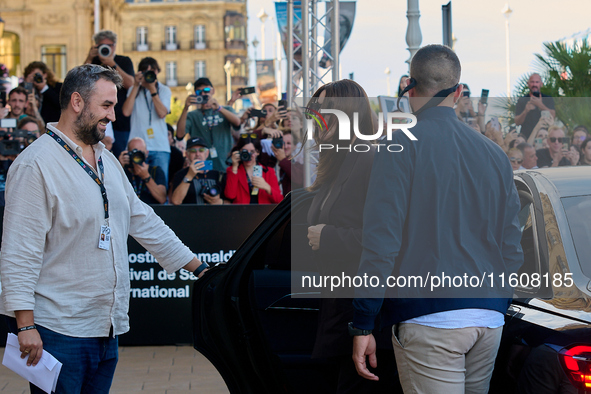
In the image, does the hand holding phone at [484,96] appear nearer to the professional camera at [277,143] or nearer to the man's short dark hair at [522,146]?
the man's short dark hair at [522,146]

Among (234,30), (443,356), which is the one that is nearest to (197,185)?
(443,356)

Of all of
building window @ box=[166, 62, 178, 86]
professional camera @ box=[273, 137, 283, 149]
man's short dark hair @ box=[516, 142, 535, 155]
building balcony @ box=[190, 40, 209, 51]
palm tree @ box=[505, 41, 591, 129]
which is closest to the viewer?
man's short dark hair @ box=[516, 142, 535, 155]

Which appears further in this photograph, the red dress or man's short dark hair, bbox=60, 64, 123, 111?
the red dress

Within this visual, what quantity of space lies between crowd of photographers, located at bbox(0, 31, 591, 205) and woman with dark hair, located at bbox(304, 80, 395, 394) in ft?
12.9

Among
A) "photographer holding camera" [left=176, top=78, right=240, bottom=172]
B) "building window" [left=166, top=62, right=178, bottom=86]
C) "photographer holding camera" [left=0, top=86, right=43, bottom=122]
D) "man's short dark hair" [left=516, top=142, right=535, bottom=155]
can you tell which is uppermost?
"building window" [left=166, top=62, right=178, bottom=86]

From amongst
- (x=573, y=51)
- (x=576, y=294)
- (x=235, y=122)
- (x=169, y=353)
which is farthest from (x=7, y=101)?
(x=573, y=51)

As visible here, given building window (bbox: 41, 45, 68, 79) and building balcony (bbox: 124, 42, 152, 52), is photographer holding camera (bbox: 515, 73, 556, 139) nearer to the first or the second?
building window (bbox: 41, 45, 68, 79)

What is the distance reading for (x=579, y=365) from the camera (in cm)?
217

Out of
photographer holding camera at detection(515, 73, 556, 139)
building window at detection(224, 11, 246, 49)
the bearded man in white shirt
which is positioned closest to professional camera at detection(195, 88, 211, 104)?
photographer holding camera at detection(515, 73, 556, 139)

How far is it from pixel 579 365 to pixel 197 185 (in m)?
5.14

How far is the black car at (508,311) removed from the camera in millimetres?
2293

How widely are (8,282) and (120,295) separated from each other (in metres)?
0.46

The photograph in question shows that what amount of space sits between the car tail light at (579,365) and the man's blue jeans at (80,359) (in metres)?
1.77

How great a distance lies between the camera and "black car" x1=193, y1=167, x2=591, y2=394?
7.52 feet
